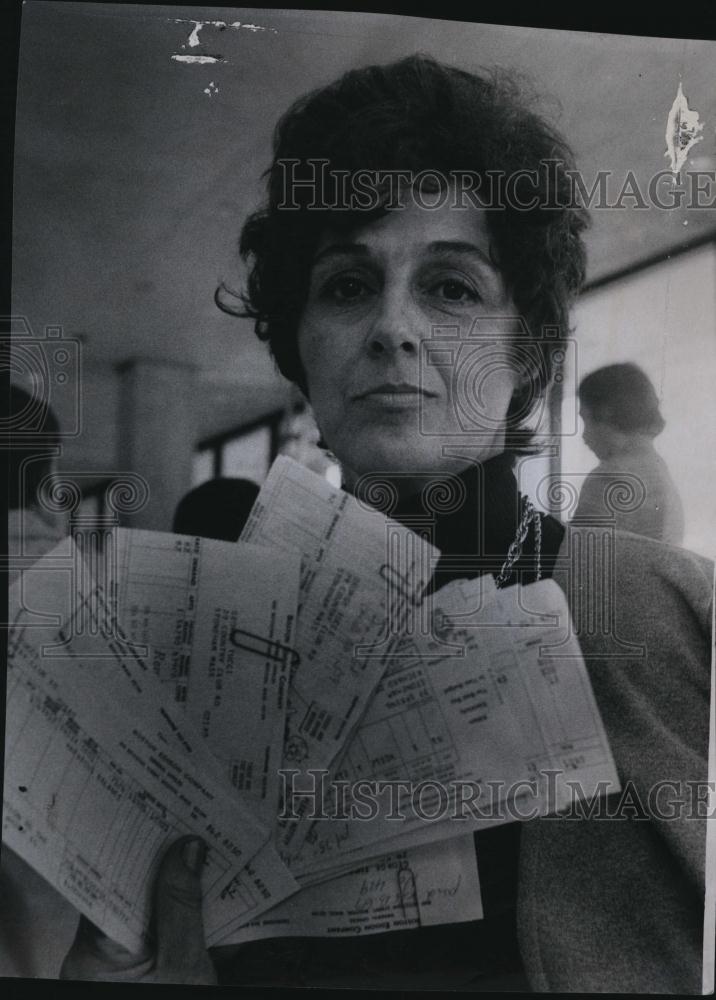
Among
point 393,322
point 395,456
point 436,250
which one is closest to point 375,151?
point 436,250

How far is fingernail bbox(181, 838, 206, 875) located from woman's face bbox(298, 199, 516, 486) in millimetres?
778

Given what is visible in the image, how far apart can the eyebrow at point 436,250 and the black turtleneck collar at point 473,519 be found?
0.40 m

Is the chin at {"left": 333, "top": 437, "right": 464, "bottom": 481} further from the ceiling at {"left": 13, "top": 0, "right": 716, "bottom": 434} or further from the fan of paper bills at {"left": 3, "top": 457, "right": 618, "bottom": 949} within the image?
the ceiling at {"left": 13, "top": 0, "right": 716, "bottom": 434}

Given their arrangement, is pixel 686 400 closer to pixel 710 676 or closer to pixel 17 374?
pixel 710 676

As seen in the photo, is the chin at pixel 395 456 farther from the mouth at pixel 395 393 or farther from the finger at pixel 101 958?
the finger at pixel 101 958

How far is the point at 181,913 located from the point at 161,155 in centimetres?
149

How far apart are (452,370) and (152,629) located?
0.78 metres

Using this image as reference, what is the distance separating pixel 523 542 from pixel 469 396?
31 centimetres

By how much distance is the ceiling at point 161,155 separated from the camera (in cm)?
175

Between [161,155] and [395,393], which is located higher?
[161,155]

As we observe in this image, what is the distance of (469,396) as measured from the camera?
1775mm

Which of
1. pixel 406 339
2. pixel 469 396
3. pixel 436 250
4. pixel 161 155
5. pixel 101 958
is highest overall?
pixel 161 155

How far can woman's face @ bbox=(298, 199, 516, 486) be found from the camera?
1.75m

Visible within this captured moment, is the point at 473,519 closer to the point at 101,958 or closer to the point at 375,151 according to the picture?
the point at 375,151
